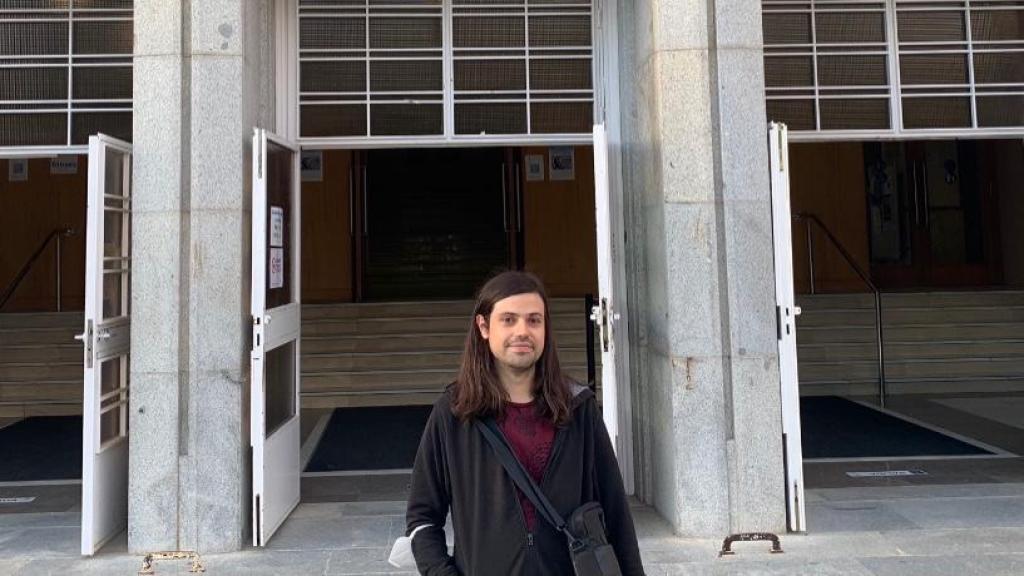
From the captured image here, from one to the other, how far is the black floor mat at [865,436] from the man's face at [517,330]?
228 inches

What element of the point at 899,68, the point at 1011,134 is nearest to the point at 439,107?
the point at 899,68

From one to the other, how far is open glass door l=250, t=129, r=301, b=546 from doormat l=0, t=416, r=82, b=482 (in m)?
2.60

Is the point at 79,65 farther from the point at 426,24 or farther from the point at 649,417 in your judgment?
the point at 649,417

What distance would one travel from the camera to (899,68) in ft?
19.6

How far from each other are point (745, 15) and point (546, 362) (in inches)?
150

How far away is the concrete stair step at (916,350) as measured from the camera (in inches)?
417

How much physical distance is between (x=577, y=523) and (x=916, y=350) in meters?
10.5

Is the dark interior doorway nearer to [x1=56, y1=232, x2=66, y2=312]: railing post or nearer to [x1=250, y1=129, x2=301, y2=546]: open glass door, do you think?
[x1=56, y1=232, x2=66, y2=312]: railing post

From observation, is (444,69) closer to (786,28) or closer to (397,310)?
(786,28)

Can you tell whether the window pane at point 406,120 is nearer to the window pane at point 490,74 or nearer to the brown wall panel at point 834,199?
the window pane at point 490,74

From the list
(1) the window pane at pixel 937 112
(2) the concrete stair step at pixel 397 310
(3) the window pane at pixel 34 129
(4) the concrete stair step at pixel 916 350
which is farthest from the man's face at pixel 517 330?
(4) the concrete stair step at pixel 916 350

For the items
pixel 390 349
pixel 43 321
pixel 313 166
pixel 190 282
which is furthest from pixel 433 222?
pixel 190 282

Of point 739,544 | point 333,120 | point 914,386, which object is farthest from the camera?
point 914,386

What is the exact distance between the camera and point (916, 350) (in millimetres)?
10719
